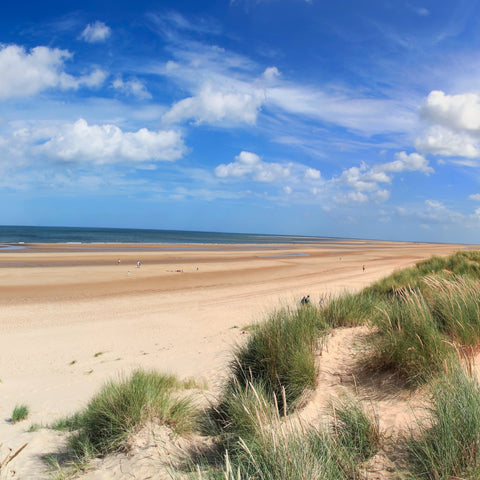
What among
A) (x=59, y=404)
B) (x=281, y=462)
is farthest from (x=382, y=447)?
(x=59, y=404)

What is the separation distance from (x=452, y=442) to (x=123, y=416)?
3.49 m

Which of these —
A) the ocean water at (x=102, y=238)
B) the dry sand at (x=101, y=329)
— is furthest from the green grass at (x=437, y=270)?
the ocean water at (x=102, y=238)

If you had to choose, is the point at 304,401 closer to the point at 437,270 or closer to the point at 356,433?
the point at 356,433

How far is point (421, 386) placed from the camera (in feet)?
11.7

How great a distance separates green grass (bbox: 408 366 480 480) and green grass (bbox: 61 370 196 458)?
2692 mm

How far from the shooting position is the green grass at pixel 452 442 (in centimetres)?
216

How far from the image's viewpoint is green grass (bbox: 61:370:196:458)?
3.90 meters

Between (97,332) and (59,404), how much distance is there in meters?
6.04

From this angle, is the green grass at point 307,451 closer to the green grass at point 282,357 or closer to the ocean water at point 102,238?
the green grass at point 282,357

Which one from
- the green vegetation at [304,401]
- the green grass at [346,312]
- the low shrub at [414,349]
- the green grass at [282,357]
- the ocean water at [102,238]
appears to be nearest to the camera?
the green vegetation at [304,401]

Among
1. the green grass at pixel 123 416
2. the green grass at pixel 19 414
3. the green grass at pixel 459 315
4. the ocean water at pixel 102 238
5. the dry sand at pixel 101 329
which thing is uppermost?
the green grass at pixel 459 315

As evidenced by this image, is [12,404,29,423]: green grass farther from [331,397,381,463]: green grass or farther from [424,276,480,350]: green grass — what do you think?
[424,276,480,350]: green grass

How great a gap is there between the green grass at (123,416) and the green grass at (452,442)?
2.69 metres

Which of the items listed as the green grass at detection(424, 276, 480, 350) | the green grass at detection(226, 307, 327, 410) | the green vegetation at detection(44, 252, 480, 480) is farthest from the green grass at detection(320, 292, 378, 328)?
the green grass at detection(424, 276, 480, 350)
